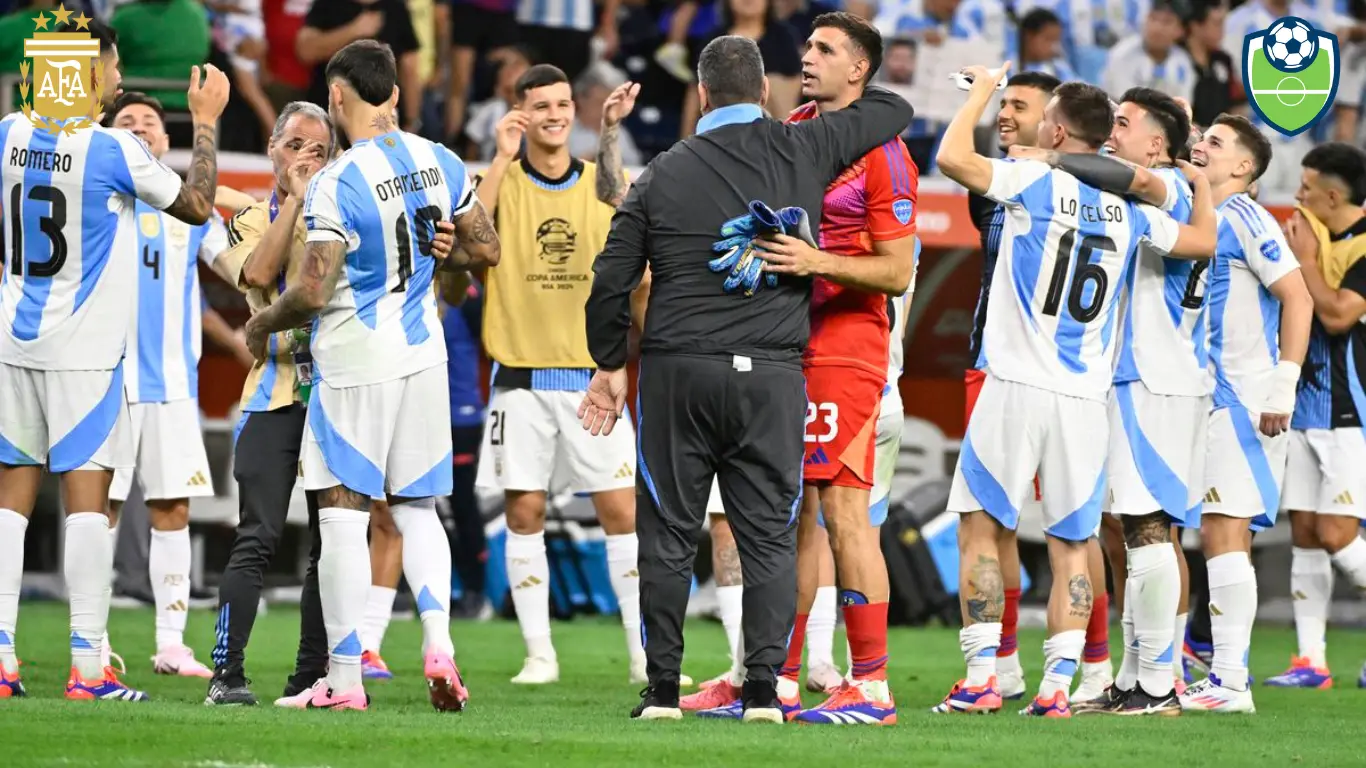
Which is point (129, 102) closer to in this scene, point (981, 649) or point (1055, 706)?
point (981, 649)

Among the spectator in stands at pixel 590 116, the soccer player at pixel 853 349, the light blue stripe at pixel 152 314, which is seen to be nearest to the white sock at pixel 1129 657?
the soccer player at pixel 853 349

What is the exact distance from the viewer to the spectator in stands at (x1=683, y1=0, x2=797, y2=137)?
14945mm

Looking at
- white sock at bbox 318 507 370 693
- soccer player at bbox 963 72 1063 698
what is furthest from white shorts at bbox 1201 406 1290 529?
white sock at bbox 318 507 370 693

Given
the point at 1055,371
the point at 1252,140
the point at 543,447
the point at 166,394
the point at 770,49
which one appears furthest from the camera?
the point at 770,49

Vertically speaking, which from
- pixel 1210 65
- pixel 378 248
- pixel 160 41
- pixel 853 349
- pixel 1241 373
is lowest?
pixel 1241 373

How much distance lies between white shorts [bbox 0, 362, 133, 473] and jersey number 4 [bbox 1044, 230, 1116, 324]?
381cm

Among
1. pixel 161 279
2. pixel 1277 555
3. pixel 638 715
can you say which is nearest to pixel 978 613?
pixel 638 715

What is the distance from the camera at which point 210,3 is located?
14297mm

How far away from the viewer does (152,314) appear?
952 cm

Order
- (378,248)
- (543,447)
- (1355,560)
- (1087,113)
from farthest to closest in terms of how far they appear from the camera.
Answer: (1355,560) < (543,447) < (1087,113) < (378,248)

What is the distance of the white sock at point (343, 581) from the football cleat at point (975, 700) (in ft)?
7.71

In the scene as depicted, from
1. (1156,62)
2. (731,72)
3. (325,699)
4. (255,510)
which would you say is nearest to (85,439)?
(255,510)

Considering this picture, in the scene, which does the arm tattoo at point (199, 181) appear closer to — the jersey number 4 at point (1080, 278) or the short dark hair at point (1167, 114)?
the jersey number 4 at point (1080, 278)

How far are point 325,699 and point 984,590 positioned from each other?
2.62 meters
